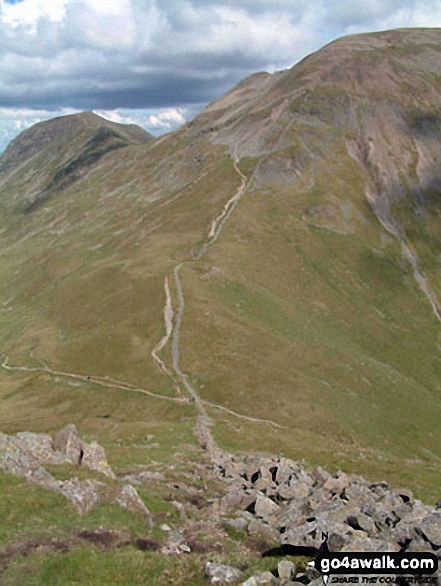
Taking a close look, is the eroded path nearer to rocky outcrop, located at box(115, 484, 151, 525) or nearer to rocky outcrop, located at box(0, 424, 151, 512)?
rocky outcrop, located at box(0, 424, 151, 512)

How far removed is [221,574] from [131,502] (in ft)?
31.8

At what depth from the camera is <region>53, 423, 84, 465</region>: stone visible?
123 ft

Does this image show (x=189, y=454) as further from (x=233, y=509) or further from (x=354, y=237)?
(x=354, y=237)

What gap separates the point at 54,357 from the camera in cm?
10981

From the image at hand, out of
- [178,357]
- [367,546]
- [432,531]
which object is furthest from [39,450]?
[178,357]

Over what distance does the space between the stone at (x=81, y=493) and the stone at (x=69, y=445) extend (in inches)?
263

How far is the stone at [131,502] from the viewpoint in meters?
28.6

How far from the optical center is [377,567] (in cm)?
1858

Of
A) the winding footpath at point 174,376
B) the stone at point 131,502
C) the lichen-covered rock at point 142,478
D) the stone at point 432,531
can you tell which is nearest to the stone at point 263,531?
the stone at point 131,502

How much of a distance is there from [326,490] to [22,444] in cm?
2076

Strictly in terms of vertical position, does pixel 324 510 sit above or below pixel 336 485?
above

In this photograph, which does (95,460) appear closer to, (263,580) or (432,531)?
(263,580)

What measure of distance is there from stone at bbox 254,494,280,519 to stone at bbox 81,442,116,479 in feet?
33.7

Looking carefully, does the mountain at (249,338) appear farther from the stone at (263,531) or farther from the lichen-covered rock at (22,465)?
the stone at (263,531)
